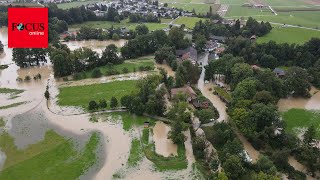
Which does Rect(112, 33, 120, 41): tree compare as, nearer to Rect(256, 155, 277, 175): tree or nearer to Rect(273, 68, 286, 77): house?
Rect(273, 68, 286, 77): house

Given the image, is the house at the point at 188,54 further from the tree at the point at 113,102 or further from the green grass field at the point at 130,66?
the tree at the point at 113,102

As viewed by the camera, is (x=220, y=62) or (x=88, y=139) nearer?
(x=88, y=139)

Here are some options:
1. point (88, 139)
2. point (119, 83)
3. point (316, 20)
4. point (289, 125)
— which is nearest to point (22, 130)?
point (88, 139)

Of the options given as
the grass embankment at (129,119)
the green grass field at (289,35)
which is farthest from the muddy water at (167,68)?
the green grass field at (289,35)

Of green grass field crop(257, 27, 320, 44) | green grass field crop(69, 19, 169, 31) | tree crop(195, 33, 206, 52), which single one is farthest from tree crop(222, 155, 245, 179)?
green grass field crop(69, 19, 169, 31)

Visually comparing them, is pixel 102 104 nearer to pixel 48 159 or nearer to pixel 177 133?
pixel 48 159

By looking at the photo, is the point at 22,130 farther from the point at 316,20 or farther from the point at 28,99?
the point at 316,20
